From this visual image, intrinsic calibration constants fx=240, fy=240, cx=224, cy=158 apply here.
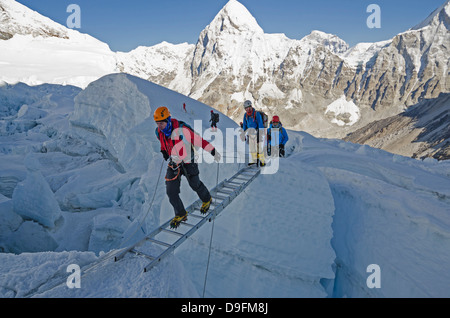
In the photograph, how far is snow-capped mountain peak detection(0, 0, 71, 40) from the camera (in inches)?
3858

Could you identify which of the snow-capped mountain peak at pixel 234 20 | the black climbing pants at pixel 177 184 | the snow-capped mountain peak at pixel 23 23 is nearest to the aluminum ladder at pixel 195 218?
the black climbing pants at pixel 177 184

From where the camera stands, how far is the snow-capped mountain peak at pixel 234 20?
360 ft

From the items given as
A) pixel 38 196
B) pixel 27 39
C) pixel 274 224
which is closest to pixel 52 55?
pixel 27 39

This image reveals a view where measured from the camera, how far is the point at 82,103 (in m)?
13.1

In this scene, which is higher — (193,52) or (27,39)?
(193,52)

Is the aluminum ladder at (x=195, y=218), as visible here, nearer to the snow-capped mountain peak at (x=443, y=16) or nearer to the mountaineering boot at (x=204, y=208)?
the mountaineering boot at (x=204, y=208)

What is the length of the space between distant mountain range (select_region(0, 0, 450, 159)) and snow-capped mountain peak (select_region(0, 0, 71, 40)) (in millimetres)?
566

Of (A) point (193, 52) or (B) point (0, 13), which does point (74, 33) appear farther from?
(A) point (193, 52)

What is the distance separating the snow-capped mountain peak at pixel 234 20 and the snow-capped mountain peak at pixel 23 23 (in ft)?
247

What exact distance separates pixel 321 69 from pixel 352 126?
27124 millimetres

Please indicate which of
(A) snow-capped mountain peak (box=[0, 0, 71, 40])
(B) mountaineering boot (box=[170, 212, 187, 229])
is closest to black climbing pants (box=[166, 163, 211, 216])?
(B) mountaineering boot (box=[170, 212, 187, 229])
